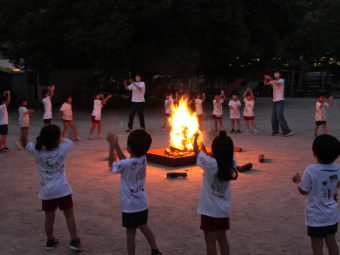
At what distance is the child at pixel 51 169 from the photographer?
190 inches

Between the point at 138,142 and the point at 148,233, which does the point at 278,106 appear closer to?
the point at 148,233

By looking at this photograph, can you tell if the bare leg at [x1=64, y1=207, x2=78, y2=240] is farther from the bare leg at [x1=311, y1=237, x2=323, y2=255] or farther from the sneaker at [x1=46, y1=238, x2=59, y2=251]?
the bare leg at [x1=311, y1=237, x2=323, y2=255]

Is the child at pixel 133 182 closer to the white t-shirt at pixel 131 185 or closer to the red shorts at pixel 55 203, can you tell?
the white t-shirt at pixel 131 185

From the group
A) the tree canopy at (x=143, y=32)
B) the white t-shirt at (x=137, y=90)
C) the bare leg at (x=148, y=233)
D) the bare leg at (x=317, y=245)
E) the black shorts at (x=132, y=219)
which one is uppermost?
the tree canopy at (x=143, y=32)

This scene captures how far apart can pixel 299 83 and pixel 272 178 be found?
29.5 metres

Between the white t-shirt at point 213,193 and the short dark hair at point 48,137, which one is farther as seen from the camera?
the short dark hair at point 48,137

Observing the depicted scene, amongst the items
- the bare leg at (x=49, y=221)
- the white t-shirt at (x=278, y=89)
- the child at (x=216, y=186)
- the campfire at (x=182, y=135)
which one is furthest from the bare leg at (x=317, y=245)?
the white t-shirt at (x=278, y=89)

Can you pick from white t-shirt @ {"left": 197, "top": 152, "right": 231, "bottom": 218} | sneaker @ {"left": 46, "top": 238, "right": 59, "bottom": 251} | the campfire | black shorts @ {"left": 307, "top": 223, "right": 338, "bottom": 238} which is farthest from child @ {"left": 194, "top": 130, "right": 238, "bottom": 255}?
the campfire

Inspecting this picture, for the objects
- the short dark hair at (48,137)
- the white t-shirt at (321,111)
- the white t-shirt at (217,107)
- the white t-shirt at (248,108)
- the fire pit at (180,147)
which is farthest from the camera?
the white t-shirt at (217,107)

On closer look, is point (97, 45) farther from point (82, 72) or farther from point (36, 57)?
point (82, 72)

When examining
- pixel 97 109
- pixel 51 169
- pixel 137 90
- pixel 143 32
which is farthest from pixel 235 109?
pixel 51 169

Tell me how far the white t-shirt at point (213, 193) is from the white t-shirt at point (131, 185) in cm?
62

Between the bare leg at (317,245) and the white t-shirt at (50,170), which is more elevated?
the white t-shirt at (50,170)

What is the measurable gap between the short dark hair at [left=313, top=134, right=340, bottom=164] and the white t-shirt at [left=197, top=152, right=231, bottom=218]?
0.87m
